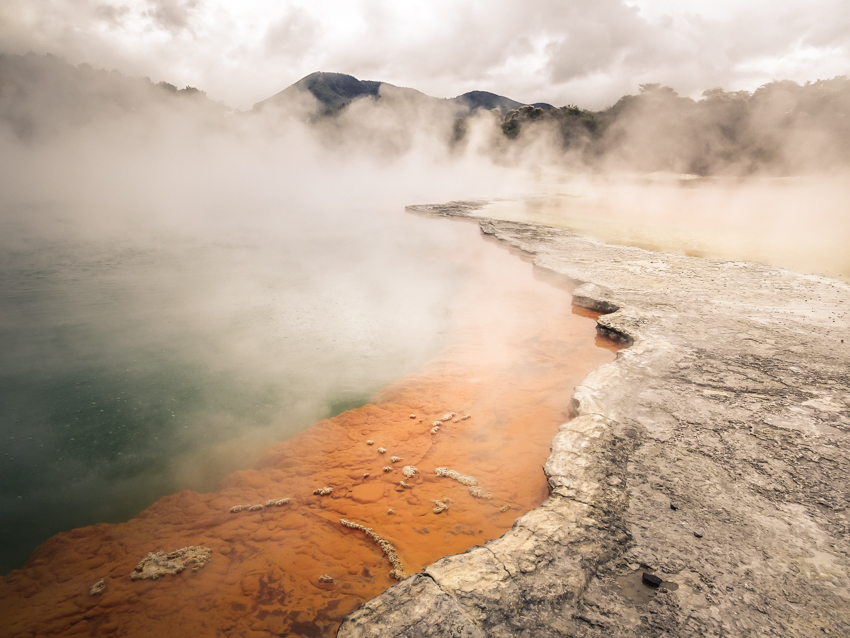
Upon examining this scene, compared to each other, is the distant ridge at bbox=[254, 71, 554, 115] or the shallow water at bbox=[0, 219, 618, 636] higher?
the distant ridge at bbox=[254, 71, 554, 115]

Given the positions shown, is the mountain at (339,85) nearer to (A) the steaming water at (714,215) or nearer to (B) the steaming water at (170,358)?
(A) the steaming water at (714,215)

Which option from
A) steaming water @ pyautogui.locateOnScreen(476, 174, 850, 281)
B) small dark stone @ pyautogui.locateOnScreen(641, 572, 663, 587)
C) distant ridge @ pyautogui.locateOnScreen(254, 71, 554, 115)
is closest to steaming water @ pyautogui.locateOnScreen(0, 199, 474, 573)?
small dark stone @ pyautogui.locateOnScreen(641, 572, 663, 587)

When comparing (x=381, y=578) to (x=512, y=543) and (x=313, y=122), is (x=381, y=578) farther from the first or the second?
(x=313, y=122)

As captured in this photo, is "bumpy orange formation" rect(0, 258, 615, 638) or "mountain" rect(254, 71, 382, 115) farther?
"mountain" rect(254, 71, 382, 115)

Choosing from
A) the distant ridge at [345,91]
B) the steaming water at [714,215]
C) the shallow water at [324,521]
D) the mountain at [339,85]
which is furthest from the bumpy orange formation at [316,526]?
the mountain at [339,85]

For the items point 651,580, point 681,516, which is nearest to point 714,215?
point 681,516

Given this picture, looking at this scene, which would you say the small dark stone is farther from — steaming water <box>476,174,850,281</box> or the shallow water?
steaming water <box>476,174,850,281</box>

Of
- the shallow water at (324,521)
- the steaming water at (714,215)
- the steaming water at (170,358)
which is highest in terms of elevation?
the steaming water at (714,215)
